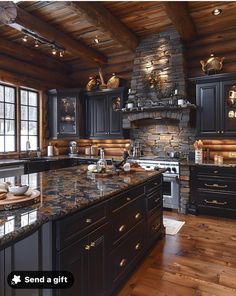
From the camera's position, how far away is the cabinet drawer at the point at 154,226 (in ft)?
9.59

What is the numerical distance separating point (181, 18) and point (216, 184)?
2.92 m

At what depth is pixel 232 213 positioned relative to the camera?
13.8 ft

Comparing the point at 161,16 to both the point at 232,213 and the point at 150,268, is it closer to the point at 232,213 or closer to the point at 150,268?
the point at 232,213

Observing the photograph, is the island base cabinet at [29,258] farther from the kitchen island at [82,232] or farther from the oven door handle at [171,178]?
the oven door handle at [171,178]

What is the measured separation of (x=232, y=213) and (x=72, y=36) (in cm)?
459

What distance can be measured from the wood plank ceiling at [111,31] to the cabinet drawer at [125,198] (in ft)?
8.58

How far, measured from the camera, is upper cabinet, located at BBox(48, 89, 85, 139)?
19.5ft

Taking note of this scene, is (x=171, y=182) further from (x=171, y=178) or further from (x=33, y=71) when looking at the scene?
(x=33, y=71)

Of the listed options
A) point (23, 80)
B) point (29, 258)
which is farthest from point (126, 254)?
point (23, 80)

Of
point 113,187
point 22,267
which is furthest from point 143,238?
point 22,267

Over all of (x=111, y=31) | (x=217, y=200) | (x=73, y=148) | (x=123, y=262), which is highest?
(x=111, y=31)

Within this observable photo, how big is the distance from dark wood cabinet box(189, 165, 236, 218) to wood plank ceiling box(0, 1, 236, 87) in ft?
6.93

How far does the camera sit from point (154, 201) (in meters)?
3.05

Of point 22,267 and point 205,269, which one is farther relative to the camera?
point 205,269
